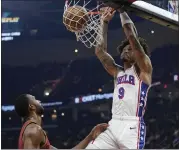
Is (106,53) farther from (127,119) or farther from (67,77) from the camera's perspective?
(67,77)

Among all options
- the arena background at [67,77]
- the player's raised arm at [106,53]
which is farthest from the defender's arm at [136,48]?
the arena background at [67,77]

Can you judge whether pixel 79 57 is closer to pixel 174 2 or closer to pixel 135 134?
pixel 174 2

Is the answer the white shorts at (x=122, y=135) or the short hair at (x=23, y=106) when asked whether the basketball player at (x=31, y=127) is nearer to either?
the short hair at (x=23, y=106)

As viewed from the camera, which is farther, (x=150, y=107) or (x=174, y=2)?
(x=150, y=107)

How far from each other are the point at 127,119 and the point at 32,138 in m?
0.73

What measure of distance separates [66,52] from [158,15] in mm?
4552

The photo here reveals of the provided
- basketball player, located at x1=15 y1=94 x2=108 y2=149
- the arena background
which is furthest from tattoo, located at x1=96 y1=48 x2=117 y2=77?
the arena background

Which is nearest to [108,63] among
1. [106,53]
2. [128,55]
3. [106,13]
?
[106,53]

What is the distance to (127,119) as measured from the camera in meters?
3.34

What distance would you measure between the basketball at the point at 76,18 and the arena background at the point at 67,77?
13.4ft

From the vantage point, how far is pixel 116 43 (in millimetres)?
7539

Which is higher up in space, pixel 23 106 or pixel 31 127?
pixel 23 106

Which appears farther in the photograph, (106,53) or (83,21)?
(106,53)

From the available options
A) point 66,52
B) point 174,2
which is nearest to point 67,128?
point 66,52
